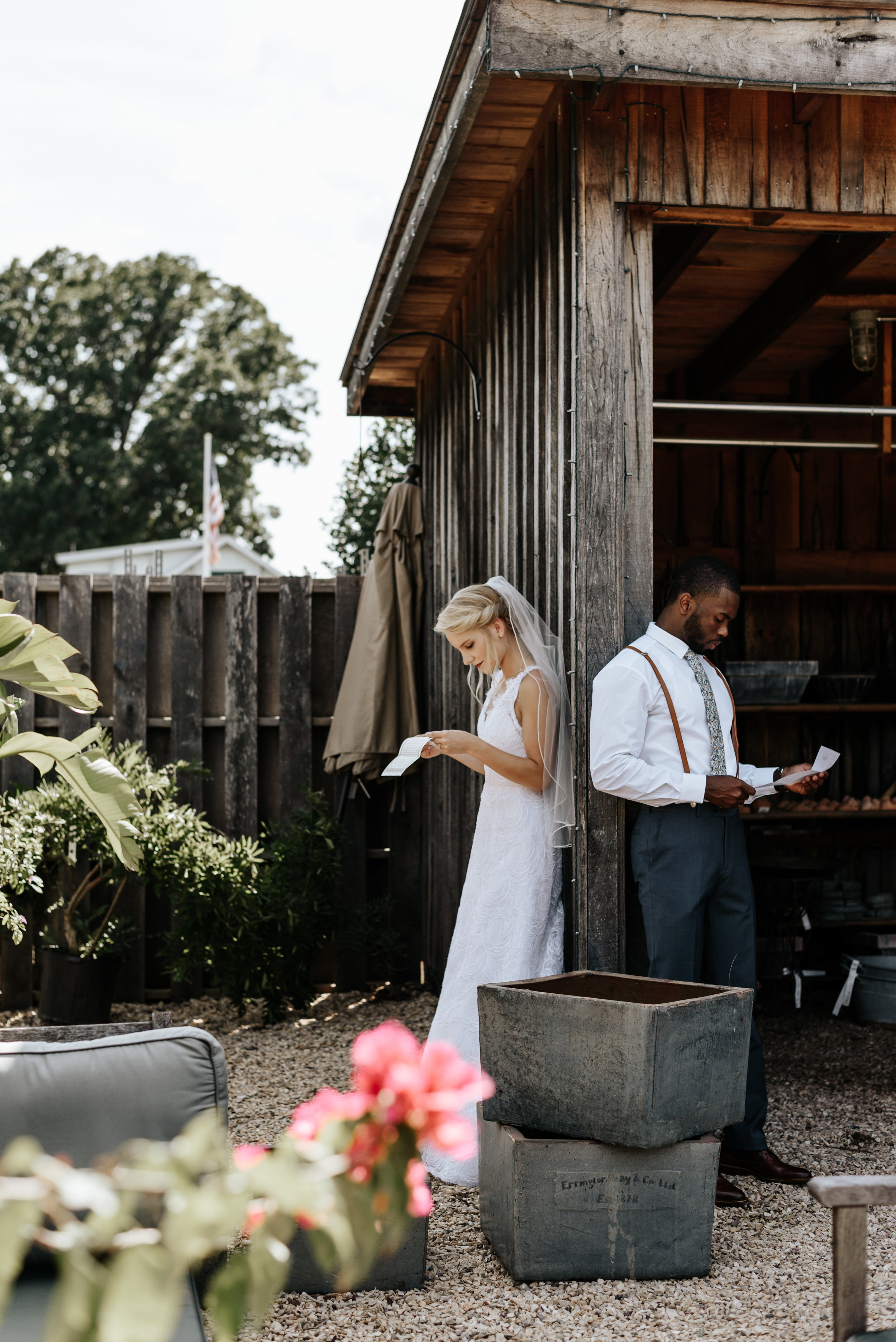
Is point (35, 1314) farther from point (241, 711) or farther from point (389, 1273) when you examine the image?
point (241, 711)

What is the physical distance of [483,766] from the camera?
4.07m

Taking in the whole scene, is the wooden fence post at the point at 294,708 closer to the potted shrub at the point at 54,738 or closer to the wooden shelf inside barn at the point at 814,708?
the wooden shelf inside barn at the point at 814,708

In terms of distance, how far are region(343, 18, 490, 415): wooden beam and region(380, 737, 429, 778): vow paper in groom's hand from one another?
70.2 inches

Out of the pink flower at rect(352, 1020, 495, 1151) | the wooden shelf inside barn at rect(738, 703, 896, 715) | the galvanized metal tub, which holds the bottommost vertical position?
the galvanized metal tub

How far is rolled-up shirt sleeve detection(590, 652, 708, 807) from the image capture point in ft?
10.1

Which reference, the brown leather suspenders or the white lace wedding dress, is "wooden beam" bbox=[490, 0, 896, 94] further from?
the white lace wedding dress

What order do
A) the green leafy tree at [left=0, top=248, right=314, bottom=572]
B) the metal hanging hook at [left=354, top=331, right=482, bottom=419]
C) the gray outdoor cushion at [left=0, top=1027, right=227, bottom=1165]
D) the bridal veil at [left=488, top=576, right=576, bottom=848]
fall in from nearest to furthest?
the gray outdoor cushion at [left=0, top=1027, right=227, bottom=1165] < the bridal veil at [left=488, top=576, right=576, bottom=848] < the metal hanging hook at [left=354, top=331, right=482, bottom=419] < the green leafy tree at [left=0, top=248, right=314, bottom=572]

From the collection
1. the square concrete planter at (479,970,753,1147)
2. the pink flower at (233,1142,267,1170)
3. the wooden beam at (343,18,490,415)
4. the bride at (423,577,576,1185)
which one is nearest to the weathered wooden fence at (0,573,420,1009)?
the wooden beam at (343,18,490,415)

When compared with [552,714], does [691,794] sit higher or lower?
lower

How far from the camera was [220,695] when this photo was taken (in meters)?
5.74

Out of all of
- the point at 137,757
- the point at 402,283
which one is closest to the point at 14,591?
the point at 137,757

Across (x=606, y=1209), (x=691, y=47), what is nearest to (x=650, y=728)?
(x=606, y=1209)

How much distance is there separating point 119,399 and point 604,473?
22.5 m

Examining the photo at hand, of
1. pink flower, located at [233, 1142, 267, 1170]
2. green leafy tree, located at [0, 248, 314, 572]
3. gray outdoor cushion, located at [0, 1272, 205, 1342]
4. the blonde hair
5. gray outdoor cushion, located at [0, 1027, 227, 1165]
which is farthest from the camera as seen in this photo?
green leafy tree, located at [0, 248, 314, 572]
